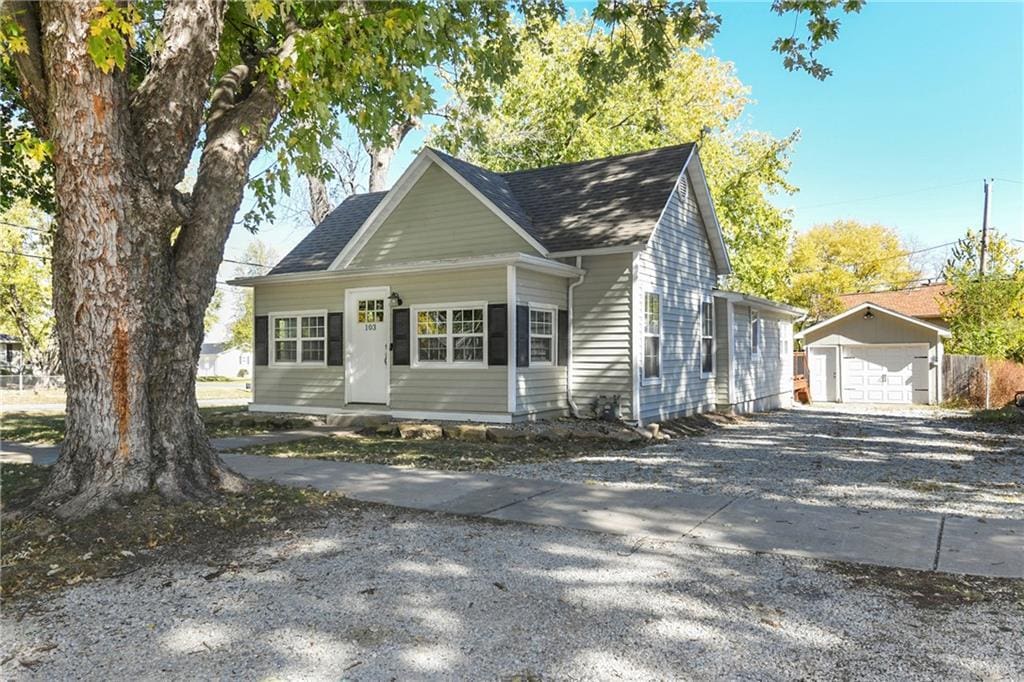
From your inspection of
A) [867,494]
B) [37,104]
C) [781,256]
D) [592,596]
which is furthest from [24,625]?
[781,256]

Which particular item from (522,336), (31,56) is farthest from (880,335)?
(31,56)

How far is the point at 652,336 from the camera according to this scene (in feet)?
46.8

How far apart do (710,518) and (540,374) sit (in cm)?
750

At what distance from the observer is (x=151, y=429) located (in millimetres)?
5871

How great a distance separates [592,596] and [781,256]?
2555cm

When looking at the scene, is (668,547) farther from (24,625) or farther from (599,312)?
(599,312)

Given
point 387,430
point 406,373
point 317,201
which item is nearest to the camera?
point 387,430

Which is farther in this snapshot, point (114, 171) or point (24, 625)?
point (114, 171)

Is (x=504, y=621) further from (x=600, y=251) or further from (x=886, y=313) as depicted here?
(x=886, y=313)

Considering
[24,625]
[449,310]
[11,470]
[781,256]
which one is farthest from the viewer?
[781,256]

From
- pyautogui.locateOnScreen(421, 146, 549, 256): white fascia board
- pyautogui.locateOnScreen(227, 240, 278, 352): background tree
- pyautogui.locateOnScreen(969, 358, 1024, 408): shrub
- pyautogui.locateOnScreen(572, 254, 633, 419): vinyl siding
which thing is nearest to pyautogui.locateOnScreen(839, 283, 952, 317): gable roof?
pyautogui.locateOnScreen(969, 358, 1024, 408): shrub

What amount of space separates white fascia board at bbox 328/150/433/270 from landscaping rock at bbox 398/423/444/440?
4.33 metres

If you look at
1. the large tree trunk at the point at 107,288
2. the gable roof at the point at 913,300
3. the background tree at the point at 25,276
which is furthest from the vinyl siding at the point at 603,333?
the background tree at the point at 25,276

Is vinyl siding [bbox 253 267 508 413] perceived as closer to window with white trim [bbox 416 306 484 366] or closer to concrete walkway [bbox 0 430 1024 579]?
window with white trim [bbox 416 306 484 366]
